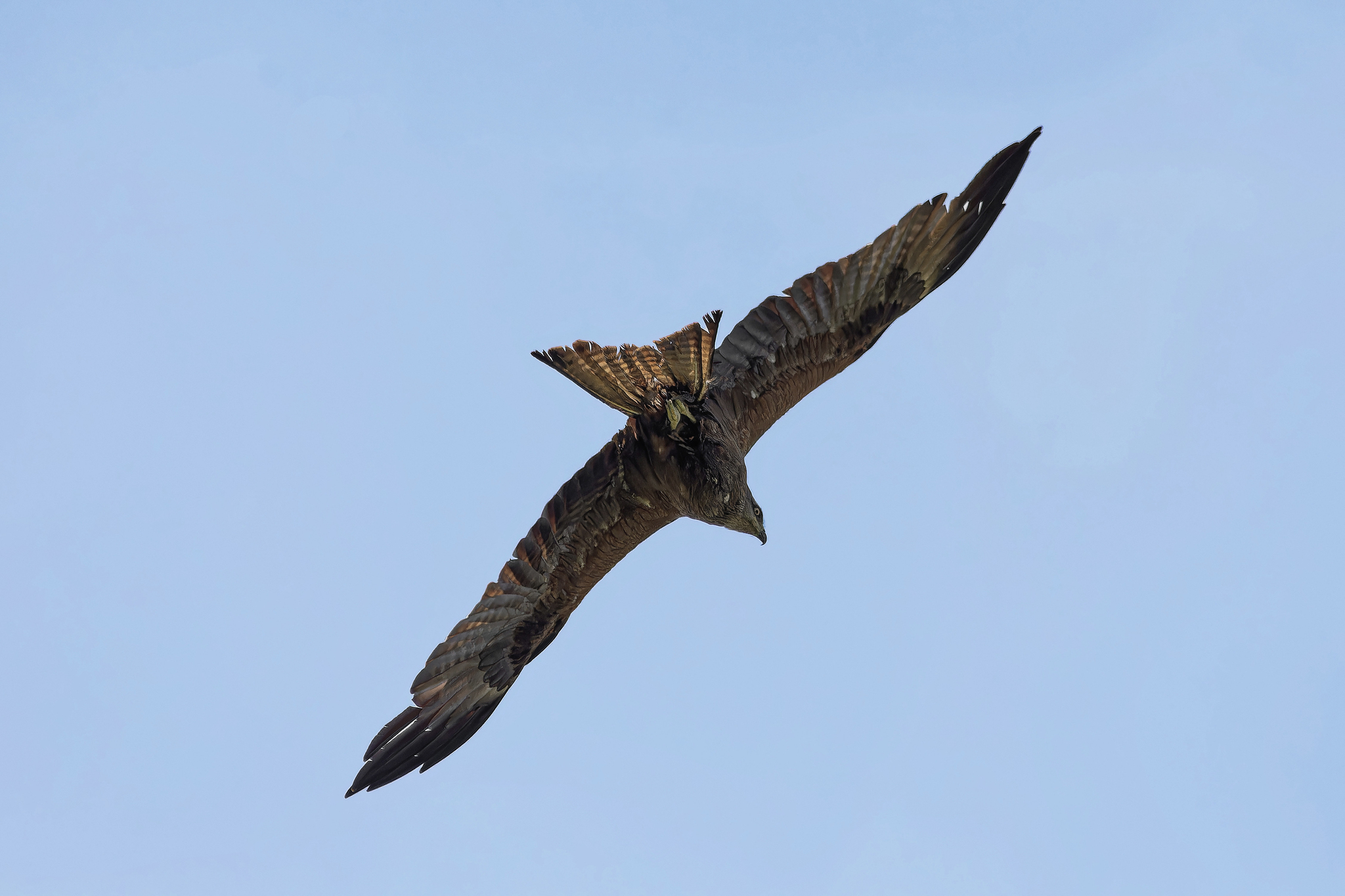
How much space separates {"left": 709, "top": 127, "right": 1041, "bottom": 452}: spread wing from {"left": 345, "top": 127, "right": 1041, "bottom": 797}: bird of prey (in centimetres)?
1

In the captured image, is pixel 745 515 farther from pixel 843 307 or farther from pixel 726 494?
pixel 843 307

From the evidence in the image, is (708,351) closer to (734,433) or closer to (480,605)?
(734,433)

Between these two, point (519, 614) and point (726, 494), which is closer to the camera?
point (726, 494)

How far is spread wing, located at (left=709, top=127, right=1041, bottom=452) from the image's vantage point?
312 inches

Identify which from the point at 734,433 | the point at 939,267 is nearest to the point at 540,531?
the point at 734,433

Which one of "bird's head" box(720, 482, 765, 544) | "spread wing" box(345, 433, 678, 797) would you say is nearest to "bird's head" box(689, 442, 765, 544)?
"bird's head" box(720, 482, 765, 544)

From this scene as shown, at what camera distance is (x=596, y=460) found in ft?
25.8

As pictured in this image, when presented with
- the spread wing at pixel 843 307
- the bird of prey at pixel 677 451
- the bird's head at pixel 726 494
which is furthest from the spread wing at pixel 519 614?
the spread wing at pixel 843 307

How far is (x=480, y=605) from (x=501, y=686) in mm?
779

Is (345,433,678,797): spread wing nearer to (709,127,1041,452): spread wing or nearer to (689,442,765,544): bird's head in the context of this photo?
(689,442,765,544): bird's head

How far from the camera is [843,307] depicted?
8.05m

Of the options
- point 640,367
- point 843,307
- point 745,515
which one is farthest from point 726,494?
point 843,307

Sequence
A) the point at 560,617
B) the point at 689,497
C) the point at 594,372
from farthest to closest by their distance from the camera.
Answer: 1. the point at 560,617
2. the point at 689,497
3. the point at 594,372

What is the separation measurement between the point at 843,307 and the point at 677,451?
1845 mm
